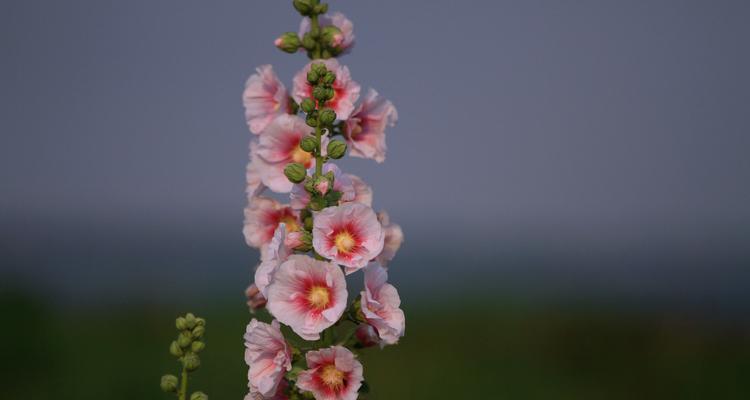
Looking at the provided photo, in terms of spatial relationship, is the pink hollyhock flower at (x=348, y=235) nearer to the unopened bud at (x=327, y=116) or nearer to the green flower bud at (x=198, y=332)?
the unopened bud at (x=327, y=116)

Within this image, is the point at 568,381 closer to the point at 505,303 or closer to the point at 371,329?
the point at 505,303

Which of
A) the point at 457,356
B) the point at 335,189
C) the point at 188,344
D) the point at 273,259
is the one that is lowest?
the point at 457,356

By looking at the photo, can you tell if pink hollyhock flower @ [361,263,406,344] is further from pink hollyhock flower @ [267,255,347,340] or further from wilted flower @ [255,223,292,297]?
wilted flower @ [255,223,292,297]

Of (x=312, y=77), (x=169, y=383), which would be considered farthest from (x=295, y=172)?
(x=169, y=383)

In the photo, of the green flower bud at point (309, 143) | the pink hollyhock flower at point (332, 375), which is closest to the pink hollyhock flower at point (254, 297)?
the pink hollyhock flower at point (332, 375)

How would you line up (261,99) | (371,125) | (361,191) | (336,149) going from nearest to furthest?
(336,149), (361,191), (371,125), (261,99)

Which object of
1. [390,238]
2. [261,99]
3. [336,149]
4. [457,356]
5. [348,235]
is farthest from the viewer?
[457,356]

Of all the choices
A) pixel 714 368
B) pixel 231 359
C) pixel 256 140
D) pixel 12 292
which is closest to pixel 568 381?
pixel 714 368

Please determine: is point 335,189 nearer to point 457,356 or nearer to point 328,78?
point 328,78
